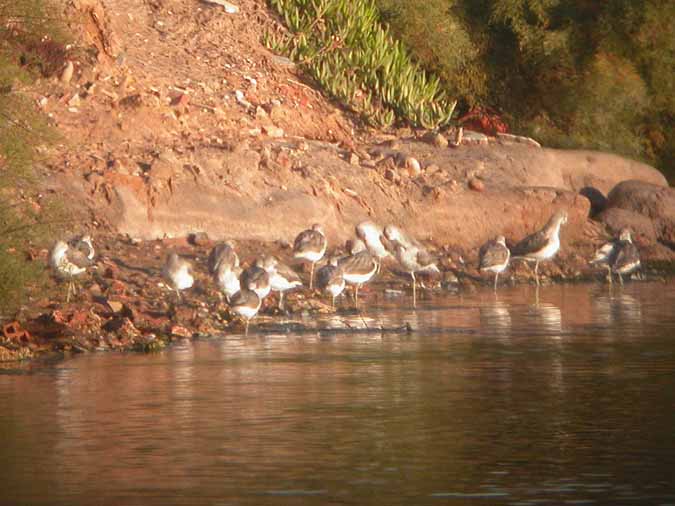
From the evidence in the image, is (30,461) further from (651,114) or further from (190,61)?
(651,114)

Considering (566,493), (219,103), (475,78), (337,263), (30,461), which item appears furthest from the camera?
(475,78)

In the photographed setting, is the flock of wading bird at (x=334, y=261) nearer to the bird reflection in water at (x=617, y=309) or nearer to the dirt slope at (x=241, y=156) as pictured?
the dirt slope at (x=241, y=156)

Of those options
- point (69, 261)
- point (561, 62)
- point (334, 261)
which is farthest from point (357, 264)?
point (561, 62)

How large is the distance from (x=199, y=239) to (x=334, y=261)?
2.84 m

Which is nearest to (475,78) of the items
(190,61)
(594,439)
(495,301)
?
(190,61)

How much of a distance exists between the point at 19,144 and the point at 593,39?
21411 mm

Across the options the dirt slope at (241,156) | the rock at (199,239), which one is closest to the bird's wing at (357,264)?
the rock at (199,239)

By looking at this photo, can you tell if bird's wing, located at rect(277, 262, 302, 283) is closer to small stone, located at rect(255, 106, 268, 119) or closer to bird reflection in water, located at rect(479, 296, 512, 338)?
bird reflection in water, located at rect(479, 296, 512, 338)

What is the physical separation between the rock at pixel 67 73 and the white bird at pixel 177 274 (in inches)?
294

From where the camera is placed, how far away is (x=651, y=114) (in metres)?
38.3

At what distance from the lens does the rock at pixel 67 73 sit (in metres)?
27.9

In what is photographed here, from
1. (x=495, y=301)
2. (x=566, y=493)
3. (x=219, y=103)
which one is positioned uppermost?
(x=219, y=103)

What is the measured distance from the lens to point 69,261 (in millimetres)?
20984

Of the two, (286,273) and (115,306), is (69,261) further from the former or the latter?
(286,273)
